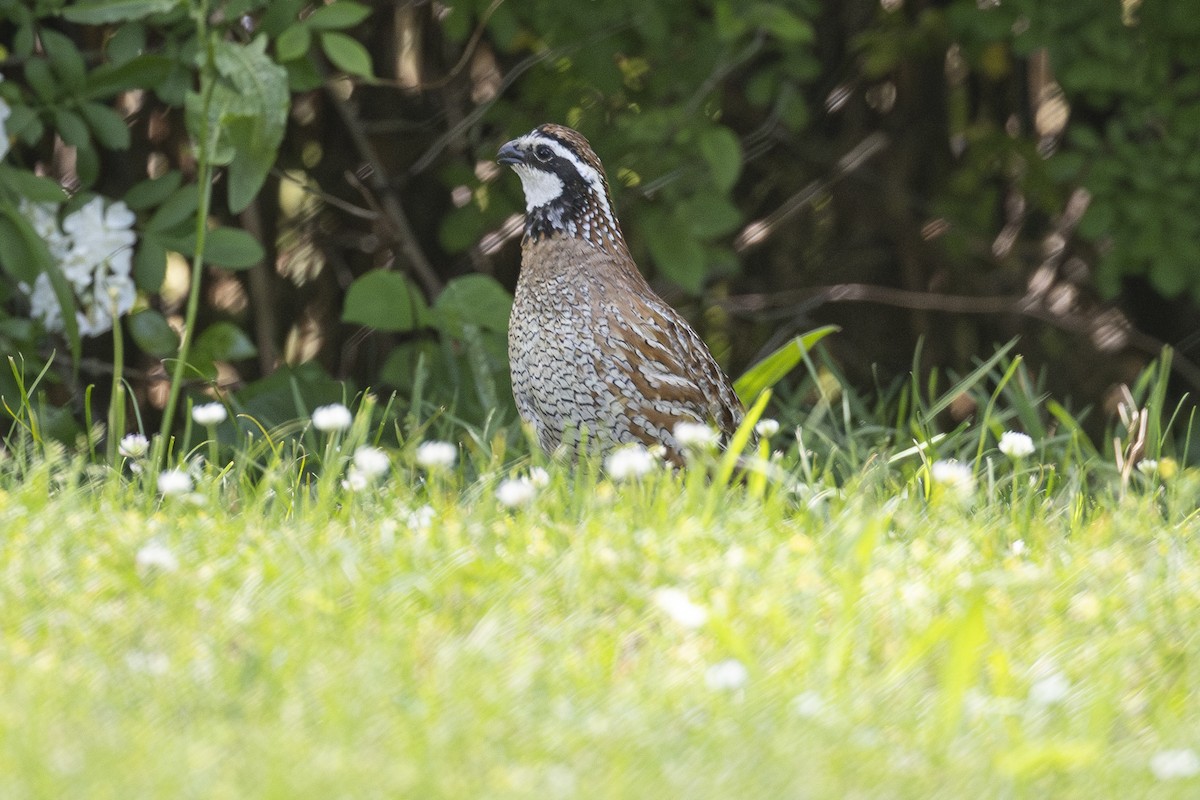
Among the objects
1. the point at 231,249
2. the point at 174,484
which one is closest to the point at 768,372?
the point at 231,249

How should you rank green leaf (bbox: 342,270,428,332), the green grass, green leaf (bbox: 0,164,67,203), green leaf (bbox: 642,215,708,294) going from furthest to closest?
green leaf (bbox: 642,215,708,294)
green leaf (bbox: 342,270,428,332)
green leaf (bbox: 0,164,67,203)
the green grass

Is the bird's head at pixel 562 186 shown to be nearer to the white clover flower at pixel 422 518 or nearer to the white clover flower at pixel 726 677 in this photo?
the white clover flower at pixel 422 518

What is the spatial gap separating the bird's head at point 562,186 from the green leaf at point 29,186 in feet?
4.16

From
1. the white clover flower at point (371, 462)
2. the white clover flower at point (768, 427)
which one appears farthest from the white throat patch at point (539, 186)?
the white clover flower at point (371, 462)

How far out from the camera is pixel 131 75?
15.3 feet

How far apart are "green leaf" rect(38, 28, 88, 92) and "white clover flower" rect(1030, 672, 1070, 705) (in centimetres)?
333

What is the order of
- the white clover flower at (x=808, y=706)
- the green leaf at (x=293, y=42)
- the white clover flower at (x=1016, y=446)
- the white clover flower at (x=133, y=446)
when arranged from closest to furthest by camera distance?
the white clover flower at (x=808, y=706)
the white clover flower at (x=133, y=446)
the white clover flower at (x=1016, y=446)
the green leaf at (x=293, y=42)

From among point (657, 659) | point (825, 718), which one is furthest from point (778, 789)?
point (657, 659)

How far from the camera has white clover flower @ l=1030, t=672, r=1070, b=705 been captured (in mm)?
2516

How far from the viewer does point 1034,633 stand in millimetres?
2854

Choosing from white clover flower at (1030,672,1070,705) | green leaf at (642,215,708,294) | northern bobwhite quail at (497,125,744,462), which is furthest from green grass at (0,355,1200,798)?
green leaf at (642,215,708,294)

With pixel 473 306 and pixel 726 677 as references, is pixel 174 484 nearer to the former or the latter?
pixel 726 677

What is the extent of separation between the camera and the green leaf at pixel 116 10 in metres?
4.26

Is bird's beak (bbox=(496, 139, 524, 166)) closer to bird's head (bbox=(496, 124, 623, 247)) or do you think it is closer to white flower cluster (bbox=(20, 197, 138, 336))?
bird's head (bbox=(496, 124, 623, 247))
